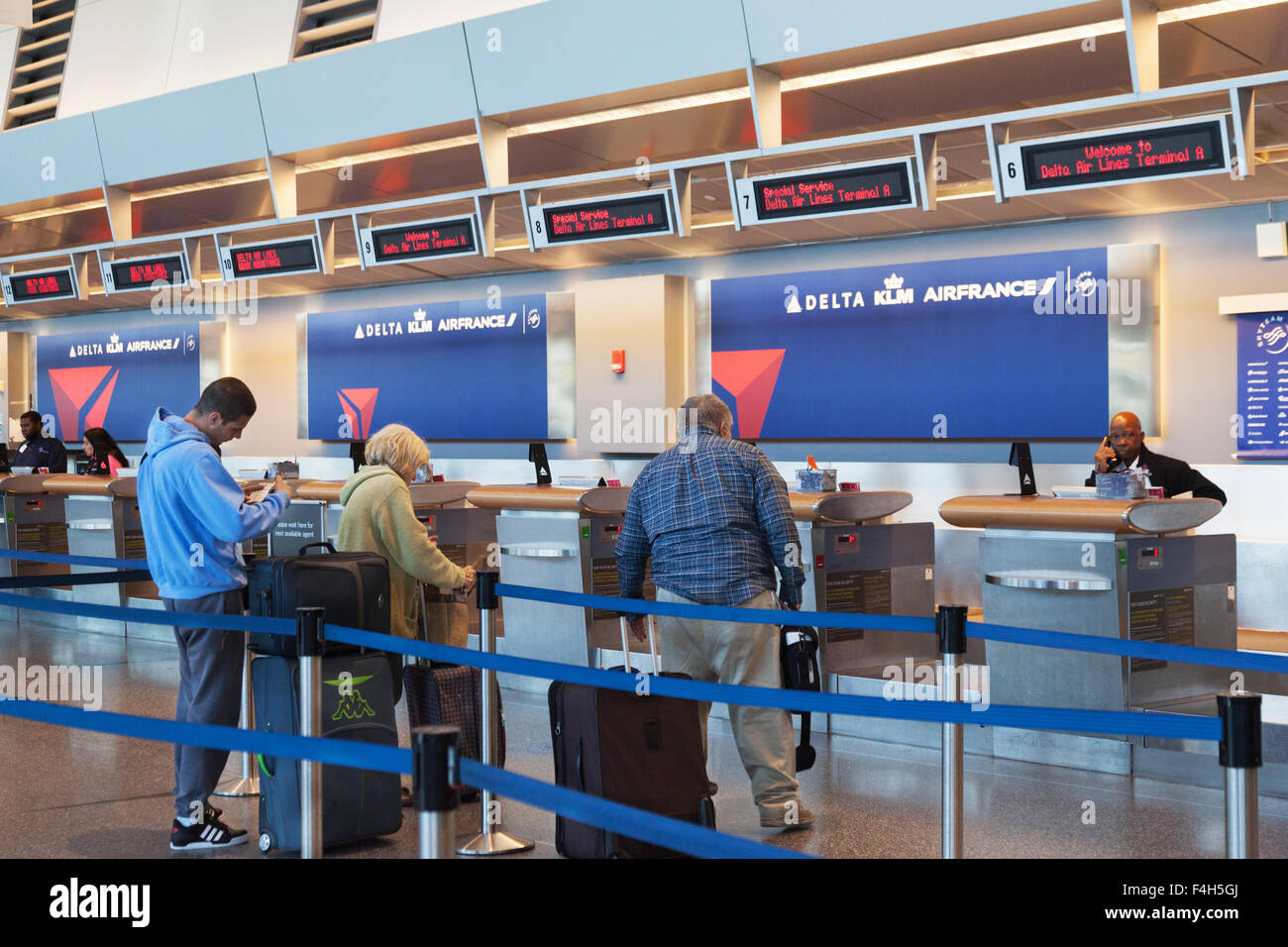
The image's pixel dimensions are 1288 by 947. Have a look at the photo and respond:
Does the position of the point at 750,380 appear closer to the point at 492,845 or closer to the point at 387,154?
the point at 387,154

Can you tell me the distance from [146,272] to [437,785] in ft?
27.7

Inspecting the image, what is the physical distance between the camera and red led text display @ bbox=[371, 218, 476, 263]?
25.6 ft

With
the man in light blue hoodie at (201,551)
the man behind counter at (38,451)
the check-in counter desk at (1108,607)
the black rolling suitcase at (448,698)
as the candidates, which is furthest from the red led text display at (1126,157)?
the man behind counter at (38,451)

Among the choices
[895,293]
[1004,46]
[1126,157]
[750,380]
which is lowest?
[750,380]

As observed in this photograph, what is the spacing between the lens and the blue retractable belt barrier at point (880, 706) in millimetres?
2480

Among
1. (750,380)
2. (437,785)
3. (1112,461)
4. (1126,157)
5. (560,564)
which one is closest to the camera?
(437,785)

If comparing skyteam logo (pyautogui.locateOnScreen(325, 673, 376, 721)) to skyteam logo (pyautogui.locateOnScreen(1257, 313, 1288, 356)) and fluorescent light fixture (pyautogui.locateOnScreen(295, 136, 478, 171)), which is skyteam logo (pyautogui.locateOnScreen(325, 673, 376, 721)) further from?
skyteam logo (pyautogui.locateOnScreen(1257, 313, 1288, 356))

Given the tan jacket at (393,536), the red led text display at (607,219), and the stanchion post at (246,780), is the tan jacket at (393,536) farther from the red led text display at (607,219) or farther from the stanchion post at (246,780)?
the red led text display at (607,219)

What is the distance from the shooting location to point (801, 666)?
14.0 ft

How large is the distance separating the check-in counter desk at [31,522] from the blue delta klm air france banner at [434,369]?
2297 millimetres

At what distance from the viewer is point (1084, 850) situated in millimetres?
4023

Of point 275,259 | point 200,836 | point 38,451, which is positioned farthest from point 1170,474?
point 38,451
